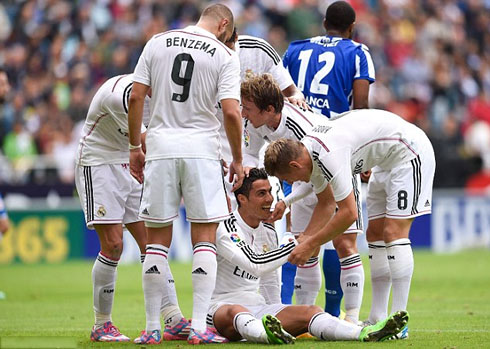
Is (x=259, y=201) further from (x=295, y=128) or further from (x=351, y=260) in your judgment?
(x=351, y=260)

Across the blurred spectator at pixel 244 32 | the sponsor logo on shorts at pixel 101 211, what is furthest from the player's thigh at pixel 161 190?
the blurred spectator at pixel 244 32

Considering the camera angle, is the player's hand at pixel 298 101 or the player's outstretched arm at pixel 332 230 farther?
the player's hand at pixel 298 101

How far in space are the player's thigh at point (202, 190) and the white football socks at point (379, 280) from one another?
5.91 feet

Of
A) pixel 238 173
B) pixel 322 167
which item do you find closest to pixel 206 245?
pixel 238 173

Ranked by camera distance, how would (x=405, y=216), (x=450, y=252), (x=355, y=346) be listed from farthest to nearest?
(x=450, y=252) < (x=405, y=216) < (x=355, y=346)

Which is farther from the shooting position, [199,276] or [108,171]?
A: [108,171]

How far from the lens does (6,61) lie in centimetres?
2295

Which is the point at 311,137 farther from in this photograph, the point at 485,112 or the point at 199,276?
the point at 485,112

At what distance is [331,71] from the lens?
981cm

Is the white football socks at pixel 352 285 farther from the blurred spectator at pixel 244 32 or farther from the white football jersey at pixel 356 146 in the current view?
the blurred spectator at pixel 244 32

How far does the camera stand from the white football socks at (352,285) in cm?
889

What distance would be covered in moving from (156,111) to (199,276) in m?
1.32

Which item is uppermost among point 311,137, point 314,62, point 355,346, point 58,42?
point 58,42

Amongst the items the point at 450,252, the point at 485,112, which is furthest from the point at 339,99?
the point at 485,112
